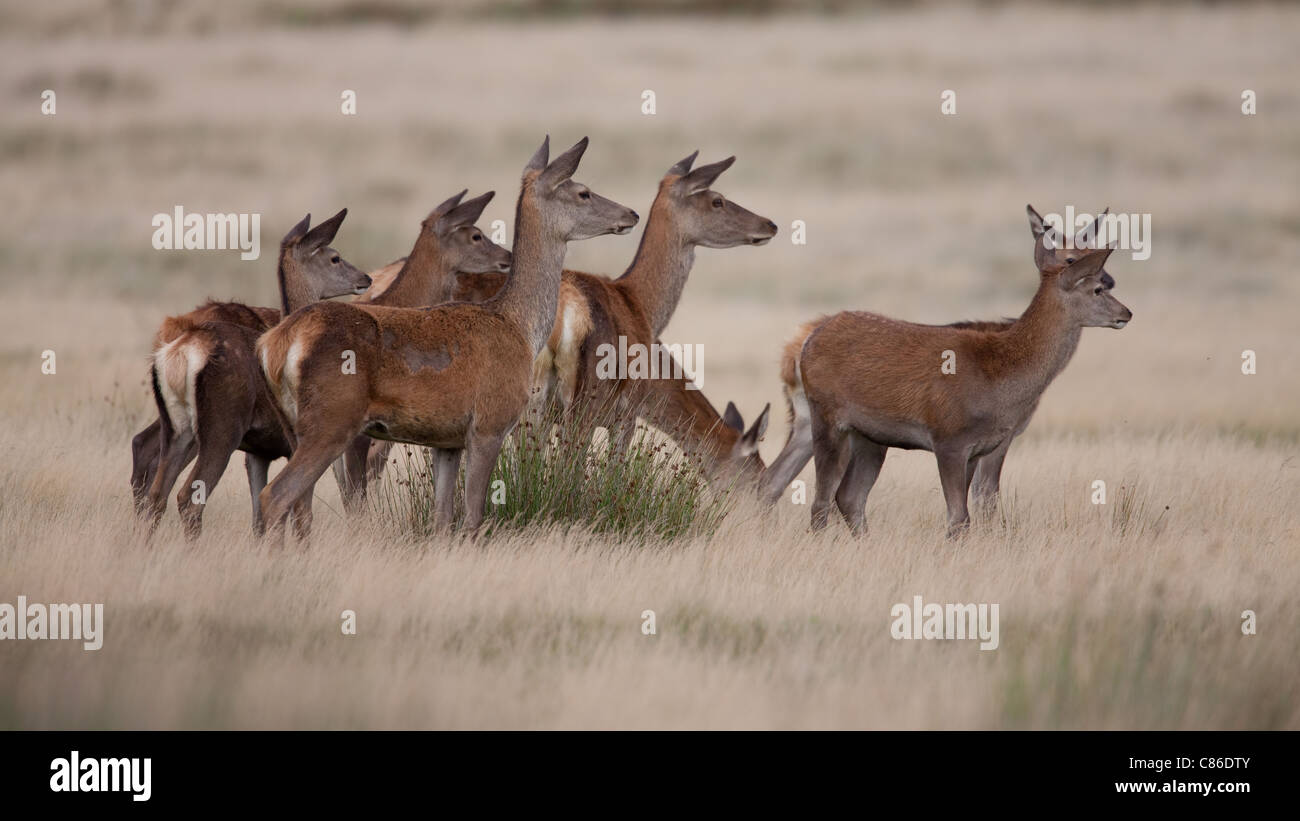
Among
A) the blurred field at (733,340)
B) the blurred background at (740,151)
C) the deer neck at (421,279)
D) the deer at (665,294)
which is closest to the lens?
the blurred field at (733,340)

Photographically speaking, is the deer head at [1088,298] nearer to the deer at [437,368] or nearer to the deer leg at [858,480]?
the deer leg at [858,480]

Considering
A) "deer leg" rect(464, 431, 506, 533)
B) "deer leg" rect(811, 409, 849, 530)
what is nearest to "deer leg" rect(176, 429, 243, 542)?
"deer leg" rect(464, 431, 506, 533)

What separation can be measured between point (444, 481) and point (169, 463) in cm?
177

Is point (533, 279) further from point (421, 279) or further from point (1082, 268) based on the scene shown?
point (1082, 268)

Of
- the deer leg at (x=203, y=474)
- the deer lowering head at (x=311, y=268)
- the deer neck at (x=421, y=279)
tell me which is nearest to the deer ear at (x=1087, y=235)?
the deer neck at (x=421, y=279)

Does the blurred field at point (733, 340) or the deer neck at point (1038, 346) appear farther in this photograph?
the deer neck at point (1038, 346)

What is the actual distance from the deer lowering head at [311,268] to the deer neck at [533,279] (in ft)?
4.02

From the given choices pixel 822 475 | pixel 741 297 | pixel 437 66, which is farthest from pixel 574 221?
pixel 437 66

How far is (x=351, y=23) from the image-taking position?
5109 cm

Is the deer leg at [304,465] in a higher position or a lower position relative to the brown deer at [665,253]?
lower

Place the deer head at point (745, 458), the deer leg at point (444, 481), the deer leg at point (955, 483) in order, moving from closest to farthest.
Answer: the deer leg at point (444, 481)
the deer leg at point (955, 483)
the deer head at point (745, 458)

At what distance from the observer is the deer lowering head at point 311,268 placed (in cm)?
1088

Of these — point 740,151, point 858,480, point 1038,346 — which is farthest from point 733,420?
point 740,151

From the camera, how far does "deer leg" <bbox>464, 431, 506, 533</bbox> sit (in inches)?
372
